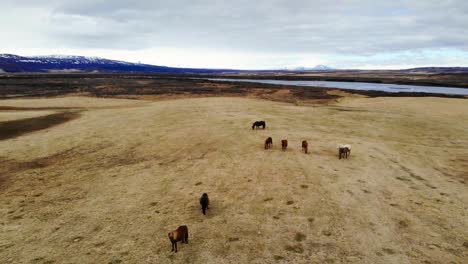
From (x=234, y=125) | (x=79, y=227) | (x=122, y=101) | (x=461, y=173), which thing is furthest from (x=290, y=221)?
(x=122, y=101)

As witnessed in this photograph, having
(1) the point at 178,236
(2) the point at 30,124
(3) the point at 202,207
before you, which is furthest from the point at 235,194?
(2) the point at 30,124

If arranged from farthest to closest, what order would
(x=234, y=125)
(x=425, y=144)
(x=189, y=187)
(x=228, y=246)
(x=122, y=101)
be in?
(x=122, y=101) < (x=234, y=125) < (x=425, y=144) < (x=189, y=187) < (x=228, y=246)

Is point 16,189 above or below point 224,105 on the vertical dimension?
below

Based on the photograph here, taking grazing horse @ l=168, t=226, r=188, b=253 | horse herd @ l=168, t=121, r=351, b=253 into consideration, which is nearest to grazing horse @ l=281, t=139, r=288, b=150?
horse herd @ l=168, t=121, r=351, b=253

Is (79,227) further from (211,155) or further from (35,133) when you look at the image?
(35,133)

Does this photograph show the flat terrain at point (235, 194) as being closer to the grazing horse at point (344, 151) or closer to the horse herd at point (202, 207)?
the horse herd at point (202, 207)

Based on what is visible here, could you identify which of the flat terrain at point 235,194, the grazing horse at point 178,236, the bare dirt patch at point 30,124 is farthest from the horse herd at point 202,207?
the bare dirt patch at point 30,124
